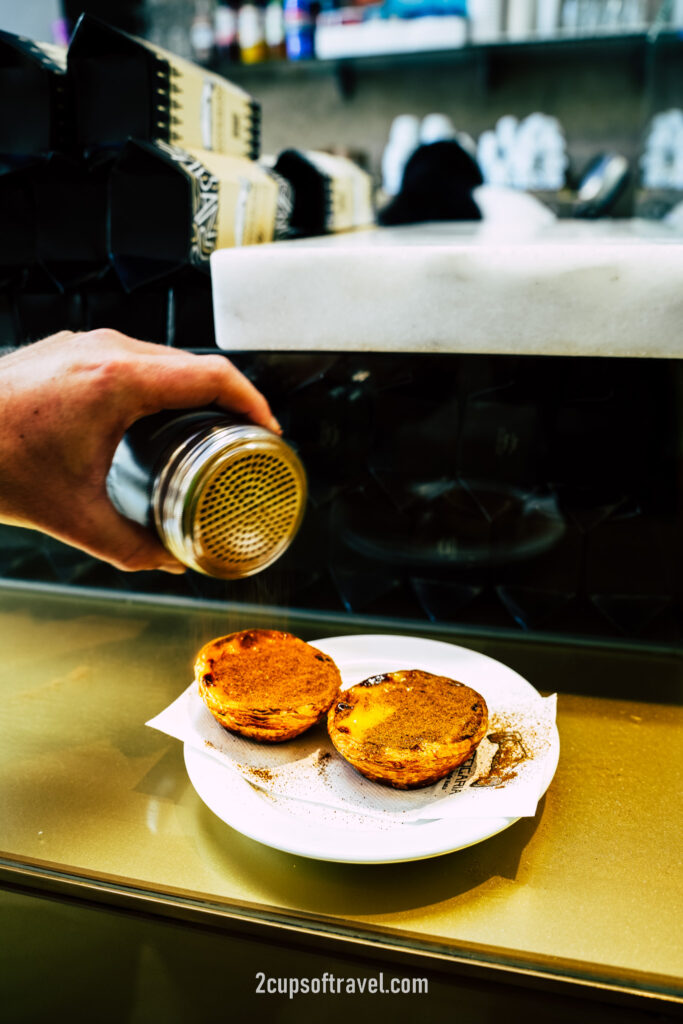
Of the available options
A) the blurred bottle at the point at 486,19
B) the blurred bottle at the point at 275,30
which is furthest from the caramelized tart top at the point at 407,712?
the blurred bottle at the point at 275,30

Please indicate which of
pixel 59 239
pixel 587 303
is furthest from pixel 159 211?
pixel 587 303

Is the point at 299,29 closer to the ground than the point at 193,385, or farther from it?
farther from it

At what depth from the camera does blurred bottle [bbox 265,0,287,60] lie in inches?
84.3

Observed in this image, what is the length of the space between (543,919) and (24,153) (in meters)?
0.75

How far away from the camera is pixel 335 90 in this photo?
229cm

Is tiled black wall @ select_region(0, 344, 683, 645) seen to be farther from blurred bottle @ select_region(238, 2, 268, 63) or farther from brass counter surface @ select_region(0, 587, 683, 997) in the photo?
blurred bottle @ select_region(238, 2, 268, 63)

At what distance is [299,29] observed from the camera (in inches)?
83.7

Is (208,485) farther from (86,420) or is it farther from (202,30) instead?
(202,30)

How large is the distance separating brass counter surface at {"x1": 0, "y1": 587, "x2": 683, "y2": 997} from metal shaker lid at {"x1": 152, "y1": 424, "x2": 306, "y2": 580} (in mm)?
186

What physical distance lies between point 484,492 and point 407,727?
1.00 ft

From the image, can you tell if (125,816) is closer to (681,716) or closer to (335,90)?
(681,716)

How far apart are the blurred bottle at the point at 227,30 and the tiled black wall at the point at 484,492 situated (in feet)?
6.30

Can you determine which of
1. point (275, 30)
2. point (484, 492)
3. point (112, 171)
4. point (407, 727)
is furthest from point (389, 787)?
point (275, 30)

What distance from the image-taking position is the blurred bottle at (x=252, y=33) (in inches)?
84.9
